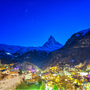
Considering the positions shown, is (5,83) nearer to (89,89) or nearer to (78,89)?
(78,89)

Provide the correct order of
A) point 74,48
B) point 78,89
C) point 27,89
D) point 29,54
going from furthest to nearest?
point 29,54, point 74,48, point 78,89, point 27,89

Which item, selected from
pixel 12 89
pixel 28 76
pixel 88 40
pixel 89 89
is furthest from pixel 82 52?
pixel 12 89

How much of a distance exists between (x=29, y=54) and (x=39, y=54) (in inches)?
422

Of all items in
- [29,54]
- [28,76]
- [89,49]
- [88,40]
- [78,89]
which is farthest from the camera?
[29,54]

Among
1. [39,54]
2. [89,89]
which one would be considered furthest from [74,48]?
[39,54]

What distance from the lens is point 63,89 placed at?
1897cm

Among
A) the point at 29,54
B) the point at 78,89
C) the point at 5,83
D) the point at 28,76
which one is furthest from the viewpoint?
the point at 29,54

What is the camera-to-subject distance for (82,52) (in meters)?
46.6

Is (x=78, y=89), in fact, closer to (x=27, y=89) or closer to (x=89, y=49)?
(x=27, y=89)

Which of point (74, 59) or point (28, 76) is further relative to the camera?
point (74, 59)

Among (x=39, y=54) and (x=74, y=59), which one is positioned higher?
(x=39, y=54)

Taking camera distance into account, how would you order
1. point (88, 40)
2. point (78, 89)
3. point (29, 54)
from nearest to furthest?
Result: point (78, 89)
point (88, 40)
point (29, 54)

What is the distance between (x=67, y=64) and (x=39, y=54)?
61.9 meters

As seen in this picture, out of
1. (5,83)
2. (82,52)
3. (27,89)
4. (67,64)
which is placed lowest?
(27,89)
